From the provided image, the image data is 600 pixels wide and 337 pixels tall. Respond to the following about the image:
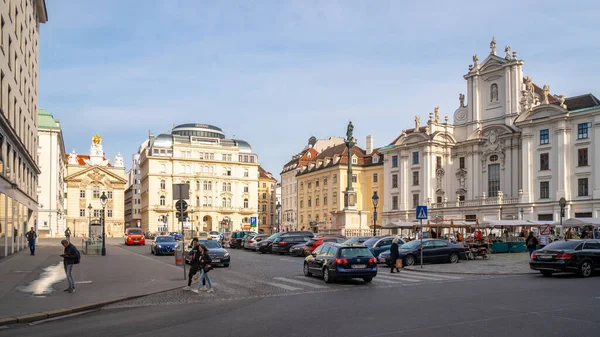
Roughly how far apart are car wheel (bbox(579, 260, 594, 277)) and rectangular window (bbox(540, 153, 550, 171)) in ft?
143

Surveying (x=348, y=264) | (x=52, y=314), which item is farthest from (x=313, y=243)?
(x=52, y=314)

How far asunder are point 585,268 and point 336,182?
71788 mm

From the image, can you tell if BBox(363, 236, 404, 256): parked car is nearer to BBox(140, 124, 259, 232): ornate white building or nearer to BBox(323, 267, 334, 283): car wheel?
BBox(323, 267, 334, 283): car wheel

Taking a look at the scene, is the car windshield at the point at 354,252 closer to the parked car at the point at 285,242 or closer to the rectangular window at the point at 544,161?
the parked car at the point at 285,242

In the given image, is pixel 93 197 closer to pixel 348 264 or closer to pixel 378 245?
pixel 378 245

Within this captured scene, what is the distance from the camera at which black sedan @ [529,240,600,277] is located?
71.5ft

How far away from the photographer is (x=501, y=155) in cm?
6950

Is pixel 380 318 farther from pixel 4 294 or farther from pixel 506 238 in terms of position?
pixel 506 238

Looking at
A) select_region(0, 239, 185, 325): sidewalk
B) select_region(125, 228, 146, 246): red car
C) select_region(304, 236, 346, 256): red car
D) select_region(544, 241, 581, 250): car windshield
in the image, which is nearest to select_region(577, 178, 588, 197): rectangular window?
select_region(304, 236, 346, 256): red car

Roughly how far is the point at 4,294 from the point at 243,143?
106249 mm

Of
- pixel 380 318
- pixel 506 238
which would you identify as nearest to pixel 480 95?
pixel 506 238

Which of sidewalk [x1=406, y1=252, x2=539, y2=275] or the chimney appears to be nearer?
sidewalk [x1=406, y1=252, x2=539, y2=275]

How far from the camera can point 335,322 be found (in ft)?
38.0

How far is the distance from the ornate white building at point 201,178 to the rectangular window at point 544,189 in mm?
60961
